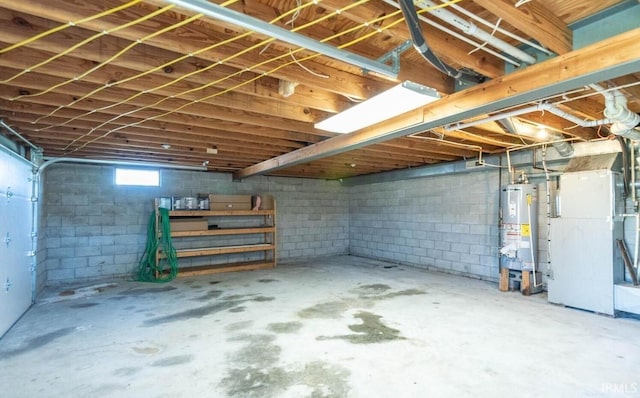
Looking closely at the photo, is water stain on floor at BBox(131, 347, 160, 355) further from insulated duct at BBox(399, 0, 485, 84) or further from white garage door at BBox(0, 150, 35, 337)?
insulated duct at BBox(399, 0, 485, 84)

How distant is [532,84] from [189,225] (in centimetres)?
547

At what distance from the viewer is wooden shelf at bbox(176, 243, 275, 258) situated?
5957mm

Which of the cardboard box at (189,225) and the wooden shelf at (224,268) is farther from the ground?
the cardboard box at (189,225)

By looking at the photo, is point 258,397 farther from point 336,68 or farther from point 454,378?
point 336,68

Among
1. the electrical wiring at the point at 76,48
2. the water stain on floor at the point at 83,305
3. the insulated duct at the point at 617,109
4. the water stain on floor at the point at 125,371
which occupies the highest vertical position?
the electrical wiring at the point at 76,48

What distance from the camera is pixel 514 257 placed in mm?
4613

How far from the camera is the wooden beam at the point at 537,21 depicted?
58.7 inches

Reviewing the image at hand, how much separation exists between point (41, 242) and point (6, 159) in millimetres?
2170

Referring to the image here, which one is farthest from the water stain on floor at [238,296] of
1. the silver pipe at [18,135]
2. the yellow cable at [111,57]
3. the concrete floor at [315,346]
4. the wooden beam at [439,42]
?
the wooden beam at [439,42]

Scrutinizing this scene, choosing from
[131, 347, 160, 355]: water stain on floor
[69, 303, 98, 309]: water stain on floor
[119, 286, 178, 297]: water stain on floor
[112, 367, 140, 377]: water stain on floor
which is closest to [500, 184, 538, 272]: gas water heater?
[131, 347, 160, 355]: water stain on floor

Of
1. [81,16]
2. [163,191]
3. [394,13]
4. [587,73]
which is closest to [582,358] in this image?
[587,73]

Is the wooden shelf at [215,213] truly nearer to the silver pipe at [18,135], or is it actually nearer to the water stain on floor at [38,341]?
the silver pipe at [18,135]

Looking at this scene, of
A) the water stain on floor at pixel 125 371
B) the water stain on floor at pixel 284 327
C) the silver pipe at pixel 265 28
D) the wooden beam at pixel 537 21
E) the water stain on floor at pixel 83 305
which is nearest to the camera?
the silver pipe at pixel 265 28

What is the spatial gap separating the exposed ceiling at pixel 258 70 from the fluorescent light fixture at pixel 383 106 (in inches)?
4.1
